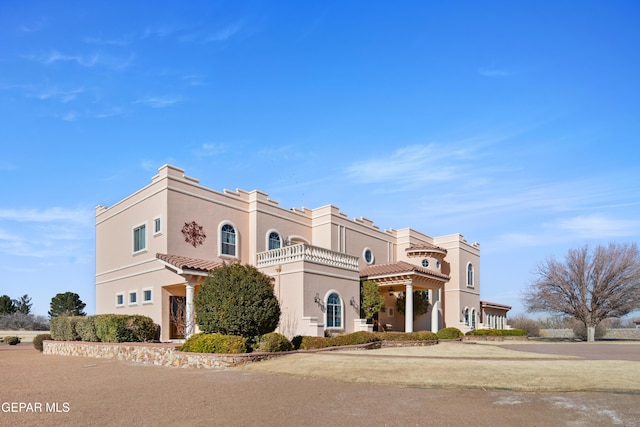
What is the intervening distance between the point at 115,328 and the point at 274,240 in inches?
434

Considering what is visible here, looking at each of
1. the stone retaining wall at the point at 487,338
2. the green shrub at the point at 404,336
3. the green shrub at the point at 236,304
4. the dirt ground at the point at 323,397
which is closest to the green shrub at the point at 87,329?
the green shrub at the point at 236,304

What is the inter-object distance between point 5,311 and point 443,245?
53.2 meters

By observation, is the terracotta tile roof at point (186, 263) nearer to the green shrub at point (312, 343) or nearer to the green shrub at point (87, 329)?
the green shrub at point (87, 329)

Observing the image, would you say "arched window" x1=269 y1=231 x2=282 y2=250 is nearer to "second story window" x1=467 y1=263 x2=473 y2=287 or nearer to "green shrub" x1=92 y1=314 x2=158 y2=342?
"green shrub" x1=92 y1=314 x2=158 y2=342

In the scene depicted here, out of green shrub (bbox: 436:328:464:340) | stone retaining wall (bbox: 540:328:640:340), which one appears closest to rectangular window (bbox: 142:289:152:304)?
green shrub (bbox: 436:328:464:340)

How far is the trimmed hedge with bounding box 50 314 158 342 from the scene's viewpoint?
21.3 m

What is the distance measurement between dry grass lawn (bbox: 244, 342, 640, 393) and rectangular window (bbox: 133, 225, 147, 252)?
13.1 metres

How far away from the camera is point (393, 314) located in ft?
116

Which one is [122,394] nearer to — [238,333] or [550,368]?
[238,333]

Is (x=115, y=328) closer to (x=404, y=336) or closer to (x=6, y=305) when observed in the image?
(x=404, y=336)

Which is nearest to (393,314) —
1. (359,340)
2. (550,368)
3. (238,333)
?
(359,340)

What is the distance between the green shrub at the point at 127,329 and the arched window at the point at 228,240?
21.2 feet

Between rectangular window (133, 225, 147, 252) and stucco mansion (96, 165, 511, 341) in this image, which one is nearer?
stucco mansion (96, 165, 511, 341)

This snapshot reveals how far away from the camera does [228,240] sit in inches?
1096
